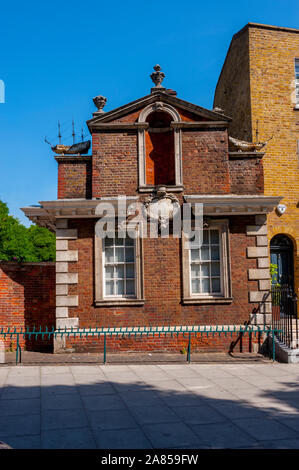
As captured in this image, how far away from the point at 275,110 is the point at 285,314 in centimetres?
905

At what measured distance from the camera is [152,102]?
13453 millimetres

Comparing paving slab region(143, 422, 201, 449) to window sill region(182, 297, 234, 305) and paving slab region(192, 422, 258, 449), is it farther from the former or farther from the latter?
window sill region(182, 297, 234, 305)

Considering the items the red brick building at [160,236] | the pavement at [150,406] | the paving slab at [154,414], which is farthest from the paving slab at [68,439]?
the red brick building at [160,236]

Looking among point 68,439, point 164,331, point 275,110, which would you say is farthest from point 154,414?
point 275,110

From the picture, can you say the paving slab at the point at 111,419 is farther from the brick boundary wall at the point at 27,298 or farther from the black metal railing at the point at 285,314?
the brick boundary wall at the point at 27,298

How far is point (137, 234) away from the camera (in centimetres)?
1296

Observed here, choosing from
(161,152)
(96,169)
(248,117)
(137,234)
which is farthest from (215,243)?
(248,117)

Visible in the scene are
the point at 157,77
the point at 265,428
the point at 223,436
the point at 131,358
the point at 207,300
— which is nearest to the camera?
the point at 223,436

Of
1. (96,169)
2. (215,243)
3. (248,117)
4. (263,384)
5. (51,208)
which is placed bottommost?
(263,384)

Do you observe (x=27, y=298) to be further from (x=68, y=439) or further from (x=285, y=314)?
(x=68, y=439)

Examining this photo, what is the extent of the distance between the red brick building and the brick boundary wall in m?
1.60

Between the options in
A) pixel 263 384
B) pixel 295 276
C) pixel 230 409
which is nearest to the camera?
pixel 230 409
